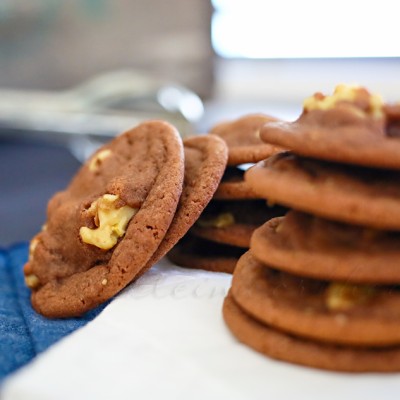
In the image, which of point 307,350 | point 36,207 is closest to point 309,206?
point 307,350

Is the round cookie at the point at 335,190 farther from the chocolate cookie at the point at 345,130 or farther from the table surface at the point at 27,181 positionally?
the table surface at the point at 27,181

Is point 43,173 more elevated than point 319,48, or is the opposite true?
point 319,48

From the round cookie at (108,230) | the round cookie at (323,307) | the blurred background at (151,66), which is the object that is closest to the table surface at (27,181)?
the blurred background at (151,66)

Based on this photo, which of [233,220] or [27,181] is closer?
[233,220]

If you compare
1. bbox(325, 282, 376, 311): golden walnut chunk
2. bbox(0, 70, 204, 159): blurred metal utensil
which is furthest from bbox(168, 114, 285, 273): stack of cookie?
bbox(0, 70, 204, 159): blurred metal utensil

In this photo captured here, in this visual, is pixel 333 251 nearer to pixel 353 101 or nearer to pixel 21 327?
pixel 353 101

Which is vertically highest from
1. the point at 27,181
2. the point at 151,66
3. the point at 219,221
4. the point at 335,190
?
the point at 335,190

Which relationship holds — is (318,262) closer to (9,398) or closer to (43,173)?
(9,398)

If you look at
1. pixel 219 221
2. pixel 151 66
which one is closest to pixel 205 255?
pixel 219 221
